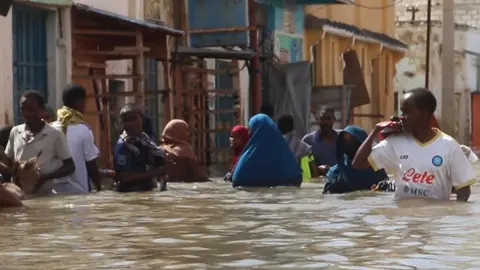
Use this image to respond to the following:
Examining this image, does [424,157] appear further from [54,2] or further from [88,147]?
[54,2]

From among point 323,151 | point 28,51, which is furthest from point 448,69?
point 323,151

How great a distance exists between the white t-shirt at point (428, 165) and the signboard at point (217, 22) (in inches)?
480

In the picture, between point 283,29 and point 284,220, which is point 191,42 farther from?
point 284,220

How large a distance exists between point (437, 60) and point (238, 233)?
37356 millimetres

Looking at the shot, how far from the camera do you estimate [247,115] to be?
2559 cm

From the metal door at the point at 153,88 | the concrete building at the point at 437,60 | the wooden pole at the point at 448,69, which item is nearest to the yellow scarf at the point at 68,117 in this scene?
the metal door at the point at 153,88

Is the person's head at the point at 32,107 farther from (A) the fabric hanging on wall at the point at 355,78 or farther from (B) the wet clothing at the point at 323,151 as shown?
(A) the fabric hanging on wall at the point at 355,78

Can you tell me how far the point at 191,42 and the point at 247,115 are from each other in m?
3.47

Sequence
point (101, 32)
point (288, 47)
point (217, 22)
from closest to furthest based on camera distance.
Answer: point (101, 32) < point (217, 22) < point (288, 47)

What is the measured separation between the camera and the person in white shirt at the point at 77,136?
11695 millimetres

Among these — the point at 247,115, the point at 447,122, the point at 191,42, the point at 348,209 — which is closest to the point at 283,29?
the point at 247,115

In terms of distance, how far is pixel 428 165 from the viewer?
9.61m

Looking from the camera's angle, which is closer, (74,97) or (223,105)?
(74,97)

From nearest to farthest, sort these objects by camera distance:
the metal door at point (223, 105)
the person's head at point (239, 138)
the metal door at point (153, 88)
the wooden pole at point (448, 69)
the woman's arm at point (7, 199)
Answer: the woman's arm at point (7, 199) → the person's head at point (239, 138) → the metal door at point (153, 88) → the metal door at point (223, 105) → the wooden pole at point (448, 69)
